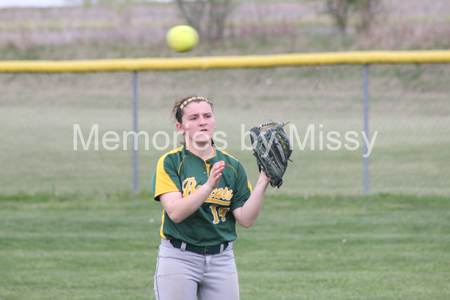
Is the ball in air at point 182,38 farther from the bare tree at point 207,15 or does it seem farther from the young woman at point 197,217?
the bare tree at point 207,15

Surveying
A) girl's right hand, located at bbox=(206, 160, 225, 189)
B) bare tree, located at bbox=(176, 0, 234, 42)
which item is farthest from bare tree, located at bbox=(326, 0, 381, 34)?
girl's right hand, located at bbox=(206, 160, 225, 189)

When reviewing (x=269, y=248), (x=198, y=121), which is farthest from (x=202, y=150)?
(x=269, y=248)

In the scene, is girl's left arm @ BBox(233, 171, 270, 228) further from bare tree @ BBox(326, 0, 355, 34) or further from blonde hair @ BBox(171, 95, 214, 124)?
bare tree @ BBox(326, 0, 355, 34)

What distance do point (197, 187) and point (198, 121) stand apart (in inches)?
13.4

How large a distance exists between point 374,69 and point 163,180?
1350 cm

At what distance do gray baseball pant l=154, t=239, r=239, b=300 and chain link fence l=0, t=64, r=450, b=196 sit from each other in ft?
14.8

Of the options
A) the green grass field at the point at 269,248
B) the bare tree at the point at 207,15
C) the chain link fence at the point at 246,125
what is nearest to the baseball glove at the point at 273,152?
the green grass field at the point at 269,248

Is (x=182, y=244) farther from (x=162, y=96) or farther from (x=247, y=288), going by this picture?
(x=162, y=96)

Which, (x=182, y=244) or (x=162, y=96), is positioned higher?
(x=162, y=96)

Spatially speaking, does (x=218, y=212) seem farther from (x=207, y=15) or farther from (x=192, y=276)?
(x=207, y=15)

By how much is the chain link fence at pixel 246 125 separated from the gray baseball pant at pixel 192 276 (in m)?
4.51

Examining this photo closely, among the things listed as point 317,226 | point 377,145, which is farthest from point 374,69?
point 317,226

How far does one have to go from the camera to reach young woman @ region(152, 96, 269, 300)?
261 cm

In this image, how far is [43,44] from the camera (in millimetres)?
22188
